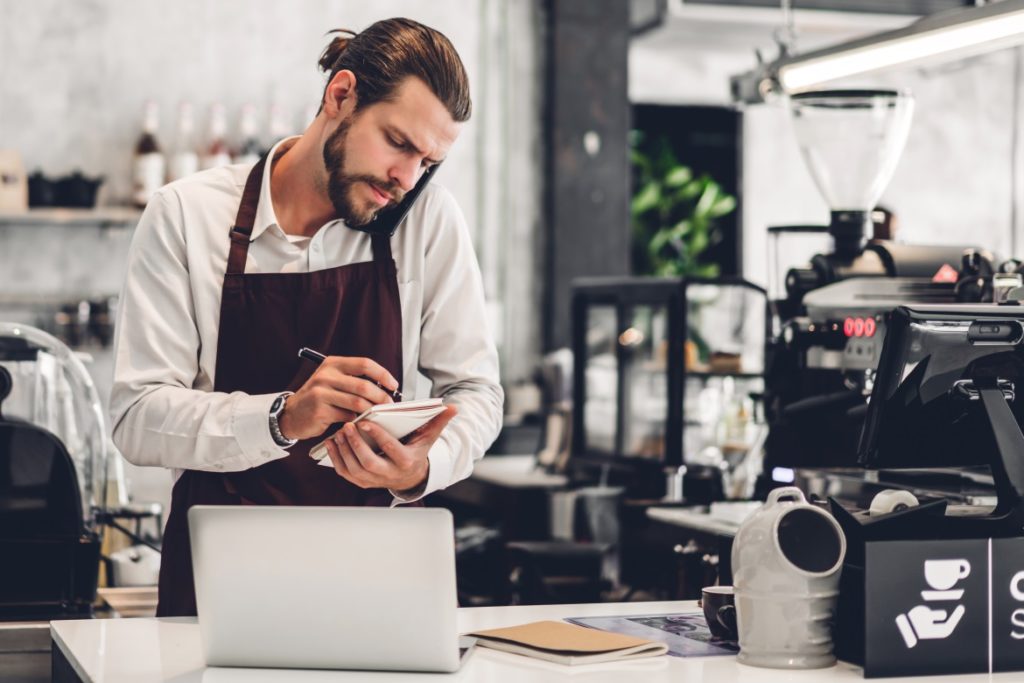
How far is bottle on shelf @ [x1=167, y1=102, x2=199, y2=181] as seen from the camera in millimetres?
5660

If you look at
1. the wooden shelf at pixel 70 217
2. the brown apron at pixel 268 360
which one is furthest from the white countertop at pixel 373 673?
the wooden shelf at pixel 70 217

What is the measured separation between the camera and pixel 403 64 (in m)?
2.05

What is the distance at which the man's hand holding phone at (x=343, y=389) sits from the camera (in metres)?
1.76

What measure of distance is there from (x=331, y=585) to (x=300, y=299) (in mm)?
640

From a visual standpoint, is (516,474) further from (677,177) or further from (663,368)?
(677,177)

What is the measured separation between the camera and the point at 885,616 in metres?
1.64

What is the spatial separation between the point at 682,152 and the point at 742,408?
446 cm

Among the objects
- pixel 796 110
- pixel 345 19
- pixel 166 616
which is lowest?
pixel 166 616

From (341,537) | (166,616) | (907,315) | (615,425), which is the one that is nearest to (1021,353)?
(907,315)

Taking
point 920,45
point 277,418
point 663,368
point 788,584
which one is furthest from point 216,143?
point 788,584

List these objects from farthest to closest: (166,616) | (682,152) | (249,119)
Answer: (682,152) < (249,119) < (166,616)

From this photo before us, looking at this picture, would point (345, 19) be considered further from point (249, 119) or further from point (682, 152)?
point (682, 152)

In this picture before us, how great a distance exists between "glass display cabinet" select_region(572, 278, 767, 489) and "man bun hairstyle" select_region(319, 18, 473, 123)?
213 cm

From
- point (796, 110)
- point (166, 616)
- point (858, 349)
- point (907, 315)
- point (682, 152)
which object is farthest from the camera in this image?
point (682, 152)
